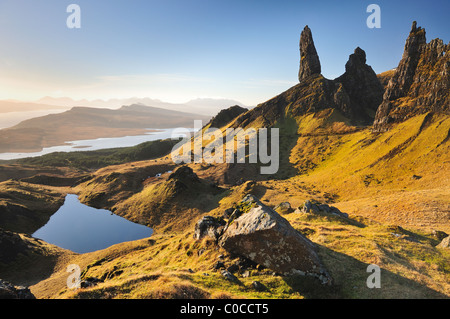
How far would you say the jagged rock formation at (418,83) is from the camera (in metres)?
72.3

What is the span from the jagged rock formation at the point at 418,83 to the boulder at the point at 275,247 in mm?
88734

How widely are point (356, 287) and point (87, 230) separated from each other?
254 feet

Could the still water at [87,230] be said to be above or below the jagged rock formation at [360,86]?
below

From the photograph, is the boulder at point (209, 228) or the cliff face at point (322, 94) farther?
the cliff face at point (322, 94)

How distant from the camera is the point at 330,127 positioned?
376 feet

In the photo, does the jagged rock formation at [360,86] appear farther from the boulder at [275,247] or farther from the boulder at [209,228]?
the boulder at [275,247]

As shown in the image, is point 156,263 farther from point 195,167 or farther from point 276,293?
point 195,167

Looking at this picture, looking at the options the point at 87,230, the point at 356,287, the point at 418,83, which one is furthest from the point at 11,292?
the point at 418,83

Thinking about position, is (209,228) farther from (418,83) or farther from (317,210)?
(418,83)

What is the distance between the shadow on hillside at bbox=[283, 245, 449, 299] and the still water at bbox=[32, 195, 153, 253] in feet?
177

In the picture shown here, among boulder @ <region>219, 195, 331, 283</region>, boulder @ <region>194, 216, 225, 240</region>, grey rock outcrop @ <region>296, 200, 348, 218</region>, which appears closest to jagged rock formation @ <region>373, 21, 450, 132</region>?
grey rock outcrop @ <region>296, 200, 348, 218</region>

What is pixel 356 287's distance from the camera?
53.6ft

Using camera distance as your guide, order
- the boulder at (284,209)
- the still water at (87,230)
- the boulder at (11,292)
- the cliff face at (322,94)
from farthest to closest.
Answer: the cliff face at (322,94) → the still water at (87,230) → the boulder at (284,209) → the boulder at (11,292)

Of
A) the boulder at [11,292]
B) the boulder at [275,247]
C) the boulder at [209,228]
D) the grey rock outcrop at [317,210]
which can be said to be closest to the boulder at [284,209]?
the grey rock outcrop at [317,210]
